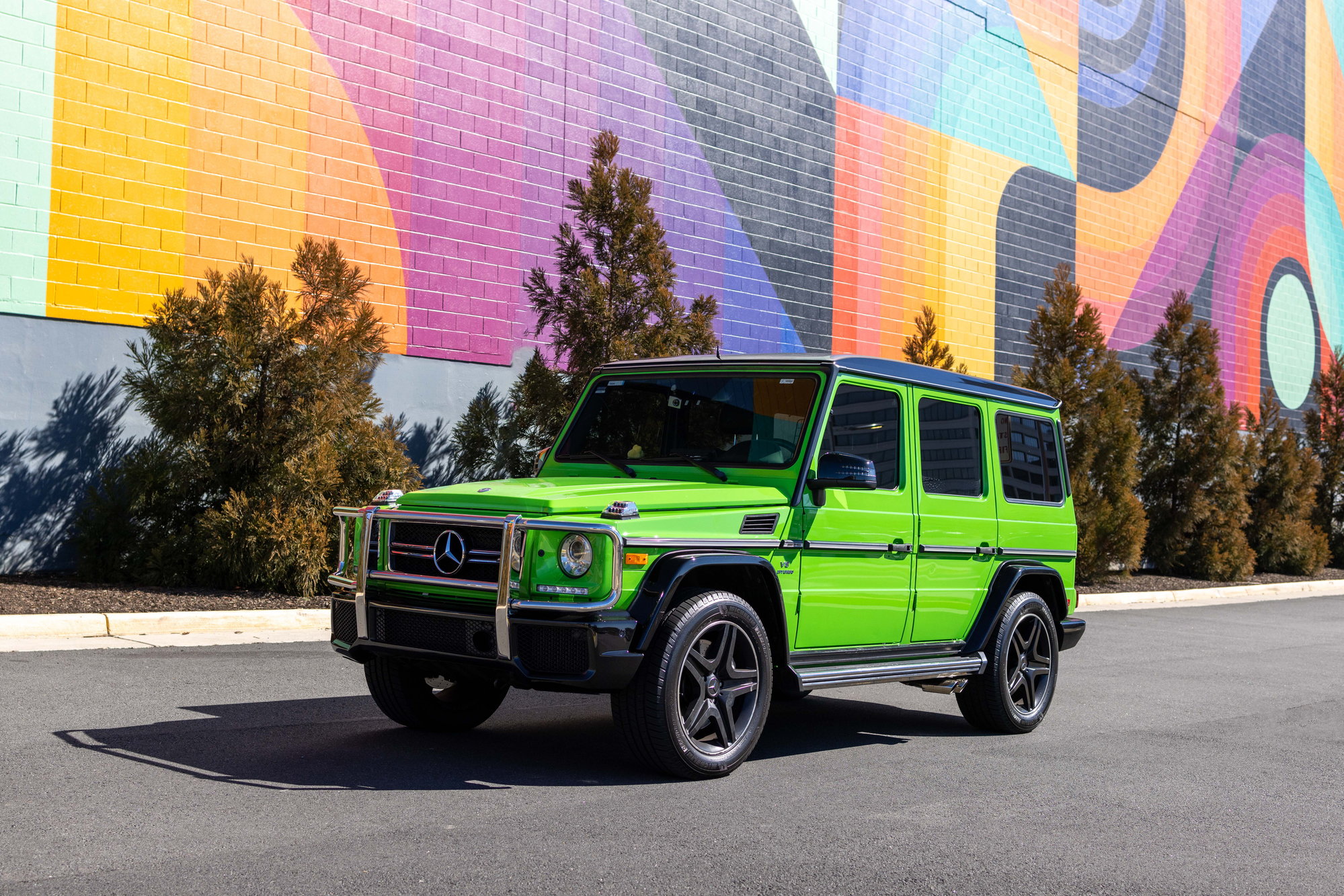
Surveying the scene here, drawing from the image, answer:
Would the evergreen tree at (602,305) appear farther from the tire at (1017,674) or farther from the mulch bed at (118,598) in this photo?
the tire at (1017,674)

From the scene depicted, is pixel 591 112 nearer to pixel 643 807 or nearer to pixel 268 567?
pixel 268 567

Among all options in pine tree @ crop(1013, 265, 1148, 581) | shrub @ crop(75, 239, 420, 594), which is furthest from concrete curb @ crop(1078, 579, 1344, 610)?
shrub @ crop(75, 239, 420, 594)

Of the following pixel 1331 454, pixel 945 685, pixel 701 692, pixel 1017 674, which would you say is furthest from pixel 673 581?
pixel 1331 454

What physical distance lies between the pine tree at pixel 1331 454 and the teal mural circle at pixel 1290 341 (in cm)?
274

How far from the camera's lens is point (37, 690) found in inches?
309

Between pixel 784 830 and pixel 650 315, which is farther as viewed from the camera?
pixel 650 315

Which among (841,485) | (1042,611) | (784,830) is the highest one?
(841,485)

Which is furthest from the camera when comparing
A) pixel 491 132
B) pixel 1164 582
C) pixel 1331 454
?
pixel 1331 454

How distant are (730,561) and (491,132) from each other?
11514 mm

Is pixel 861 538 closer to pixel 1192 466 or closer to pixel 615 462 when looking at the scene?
pixel 615 462

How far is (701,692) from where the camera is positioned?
621cm

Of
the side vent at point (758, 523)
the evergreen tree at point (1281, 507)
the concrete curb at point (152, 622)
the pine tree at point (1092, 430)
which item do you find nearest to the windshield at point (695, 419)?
the side vent at point (758, 523)

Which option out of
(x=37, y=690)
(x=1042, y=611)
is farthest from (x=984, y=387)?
(x=37, y=690)

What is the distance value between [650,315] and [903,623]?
8.82 metres
